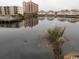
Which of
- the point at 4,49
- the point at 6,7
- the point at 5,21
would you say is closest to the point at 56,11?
the point at 6,7

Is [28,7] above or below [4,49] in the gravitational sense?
above

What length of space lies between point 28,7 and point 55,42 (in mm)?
72345

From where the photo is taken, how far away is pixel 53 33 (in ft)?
27.7

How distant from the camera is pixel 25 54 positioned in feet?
41.8

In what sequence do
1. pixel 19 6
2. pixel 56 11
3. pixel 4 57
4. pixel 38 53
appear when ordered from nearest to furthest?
pixel 4 57 < pixel 38 53 < pixel 19 6 < pixel 56 11

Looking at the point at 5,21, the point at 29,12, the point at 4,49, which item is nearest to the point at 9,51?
the point at 4,49

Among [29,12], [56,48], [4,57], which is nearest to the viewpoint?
[56,48]

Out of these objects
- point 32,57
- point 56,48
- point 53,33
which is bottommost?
point 32,57

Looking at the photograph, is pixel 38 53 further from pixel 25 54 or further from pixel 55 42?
pixel 55 42

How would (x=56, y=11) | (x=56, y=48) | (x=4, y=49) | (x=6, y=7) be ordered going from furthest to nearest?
(x=56, y=11)
(x=6, y=7)
(x=4, y=49)
(x=56, y=48)

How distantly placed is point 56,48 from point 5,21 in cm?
3596

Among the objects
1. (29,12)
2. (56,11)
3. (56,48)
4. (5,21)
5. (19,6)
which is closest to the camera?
(56,48)

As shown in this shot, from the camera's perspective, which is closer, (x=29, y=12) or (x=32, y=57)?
(x=32, y=57)

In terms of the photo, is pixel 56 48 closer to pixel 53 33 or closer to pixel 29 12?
pixel 53 33
